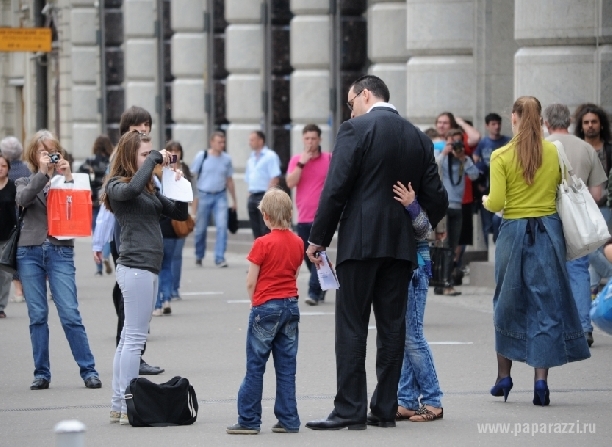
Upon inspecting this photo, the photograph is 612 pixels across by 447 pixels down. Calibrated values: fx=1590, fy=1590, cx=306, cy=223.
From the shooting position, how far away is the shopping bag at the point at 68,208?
35.2 ft

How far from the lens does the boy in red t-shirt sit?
28.2 ft

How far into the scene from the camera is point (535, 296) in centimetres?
948

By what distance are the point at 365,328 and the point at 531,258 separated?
1381 mm

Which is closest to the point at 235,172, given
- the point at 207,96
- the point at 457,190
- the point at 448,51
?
the point at 207,96

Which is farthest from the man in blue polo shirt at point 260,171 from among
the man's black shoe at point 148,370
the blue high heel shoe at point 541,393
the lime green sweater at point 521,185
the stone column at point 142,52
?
the blue high heel shoe at point 541,393

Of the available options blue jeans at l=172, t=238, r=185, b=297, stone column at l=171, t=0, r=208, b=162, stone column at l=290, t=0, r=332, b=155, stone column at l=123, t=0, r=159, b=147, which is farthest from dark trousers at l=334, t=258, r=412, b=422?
stone column at l=123, t=0, r=159, b=147

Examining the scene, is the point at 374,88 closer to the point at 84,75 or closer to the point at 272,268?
the point at 272,268

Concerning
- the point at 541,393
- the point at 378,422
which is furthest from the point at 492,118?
the point at 378,422

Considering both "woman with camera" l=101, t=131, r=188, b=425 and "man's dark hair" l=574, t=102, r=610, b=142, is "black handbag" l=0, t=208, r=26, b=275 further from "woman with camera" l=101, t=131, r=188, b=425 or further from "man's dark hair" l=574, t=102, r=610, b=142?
"man's dark hair" l=574, t=102, r=610, b=142

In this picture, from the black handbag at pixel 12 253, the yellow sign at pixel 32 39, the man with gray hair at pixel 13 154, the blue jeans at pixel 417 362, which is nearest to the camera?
the blue jeans at pixel 417 362

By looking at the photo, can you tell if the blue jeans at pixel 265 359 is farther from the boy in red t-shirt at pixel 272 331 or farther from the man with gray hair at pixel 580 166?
the man with gray hair at pixel 580 166

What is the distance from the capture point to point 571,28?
15.5 m

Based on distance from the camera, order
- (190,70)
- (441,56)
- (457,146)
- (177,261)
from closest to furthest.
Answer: (177,261) < (457,146) < (441,56) < (190,70)

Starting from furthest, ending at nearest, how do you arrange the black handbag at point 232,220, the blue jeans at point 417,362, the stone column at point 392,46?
the stone column at point 392,46 → the black handbag at point 232,220 → the blue jeans at point 417,362
